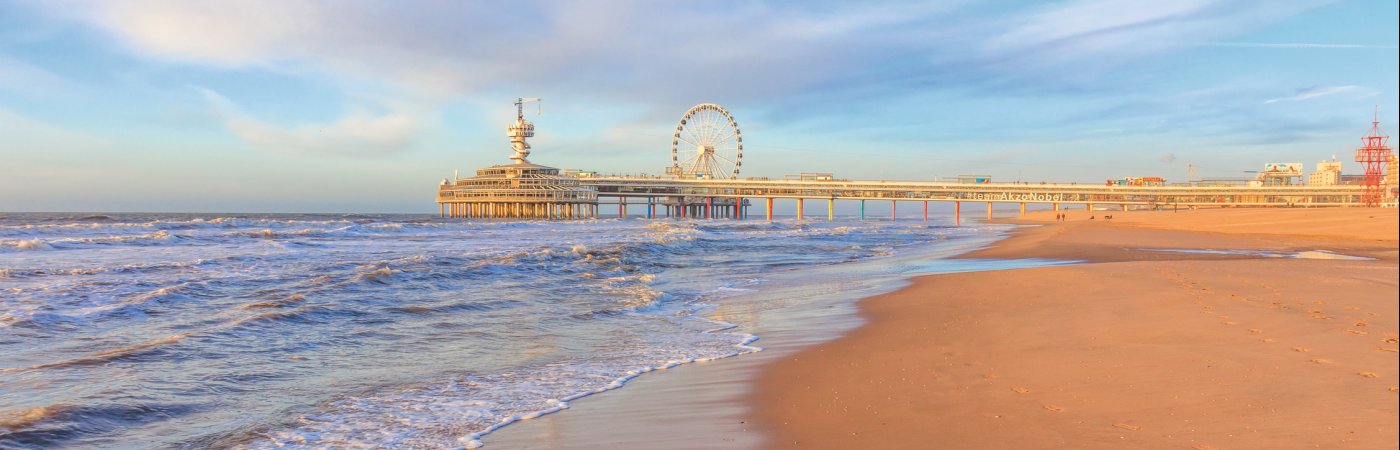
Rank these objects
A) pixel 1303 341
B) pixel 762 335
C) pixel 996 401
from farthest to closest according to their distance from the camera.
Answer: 1. pixel 762 335
2. pixel 1303 341
3. pixel 996 401

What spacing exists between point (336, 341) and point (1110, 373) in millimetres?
7201

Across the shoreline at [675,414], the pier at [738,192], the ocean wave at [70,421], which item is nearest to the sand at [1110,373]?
the shoreline at [675,414]

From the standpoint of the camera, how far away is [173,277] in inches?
552

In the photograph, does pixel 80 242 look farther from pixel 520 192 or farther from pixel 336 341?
pixel 520 192

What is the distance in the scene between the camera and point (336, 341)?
324 inches

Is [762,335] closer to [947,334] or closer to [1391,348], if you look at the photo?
[947,334]

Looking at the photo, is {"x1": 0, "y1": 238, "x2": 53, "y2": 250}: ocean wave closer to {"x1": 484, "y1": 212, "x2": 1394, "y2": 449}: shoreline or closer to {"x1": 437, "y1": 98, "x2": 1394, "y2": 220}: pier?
{"x1": 484, "y1": 212, "x2": 1394, "y2": 449}: shoreline

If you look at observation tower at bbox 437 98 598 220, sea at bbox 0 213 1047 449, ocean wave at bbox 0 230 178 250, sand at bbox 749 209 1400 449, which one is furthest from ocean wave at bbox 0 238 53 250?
observation tower at bbox 437 98 598 220

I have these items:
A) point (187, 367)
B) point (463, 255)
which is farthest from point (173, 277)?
point (187, 367)

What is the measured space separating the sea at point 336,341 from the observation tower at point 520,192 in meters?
70.6

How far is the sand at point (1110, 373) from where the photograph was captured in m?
4.03

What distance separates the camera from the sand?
4.03 metres

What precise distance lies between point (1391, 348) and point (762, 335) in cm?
521

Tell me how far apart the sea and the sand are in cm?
169
